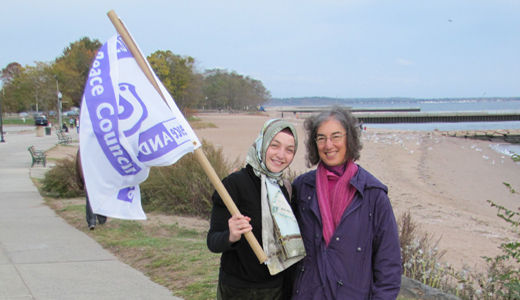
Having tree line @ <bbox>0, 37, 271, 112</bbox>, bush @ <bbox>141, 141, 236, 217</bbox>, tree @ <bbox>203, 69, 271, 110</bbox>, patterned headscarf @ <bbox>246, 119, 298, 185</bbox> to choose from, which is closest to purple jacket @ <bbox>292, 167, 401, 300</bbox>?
patterned headscarf @ <bbox>246, 119, 298, 185</bbox>

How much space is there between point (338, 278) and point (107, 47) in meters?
1.91

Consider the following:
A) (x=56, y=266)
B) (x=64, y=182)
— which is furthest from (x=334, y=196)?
(x=64, y=182)

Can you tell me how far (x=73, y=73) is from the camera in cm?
6297

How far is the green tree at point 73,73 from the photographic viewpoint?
201 feet

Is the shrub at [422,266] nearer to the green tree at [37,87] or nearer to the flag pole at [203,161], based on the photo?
the flag pole at [203,161]

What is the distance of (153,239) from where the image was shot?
675 centimetres

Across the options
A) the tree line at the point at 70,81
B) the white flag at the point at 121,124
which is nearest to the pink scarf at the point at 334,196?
the white flag at the point at 121,124

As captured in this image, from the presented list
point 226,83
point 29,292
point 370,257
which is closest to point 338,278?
point 370,257

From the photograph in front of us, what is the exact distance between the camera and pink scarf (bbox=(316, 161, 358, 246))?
2.35 meters

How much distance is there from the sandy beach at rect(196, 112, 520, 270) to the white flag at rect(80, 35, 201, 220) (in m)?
5.25

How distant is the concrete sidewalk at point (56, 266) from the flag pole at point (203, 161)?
248cm

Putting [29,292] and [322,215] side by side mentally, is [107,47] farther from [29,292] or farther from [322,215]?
[29,292]

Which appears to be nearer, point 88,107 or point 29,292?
point 88,107

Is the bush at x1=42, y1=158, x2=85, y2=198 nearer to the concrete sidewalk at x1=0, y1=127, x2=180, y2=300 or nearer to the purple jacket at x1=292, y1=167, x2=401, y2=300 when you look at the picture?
the concrete sidewalk at x1=0, y1=127, x2=180, y2=300
